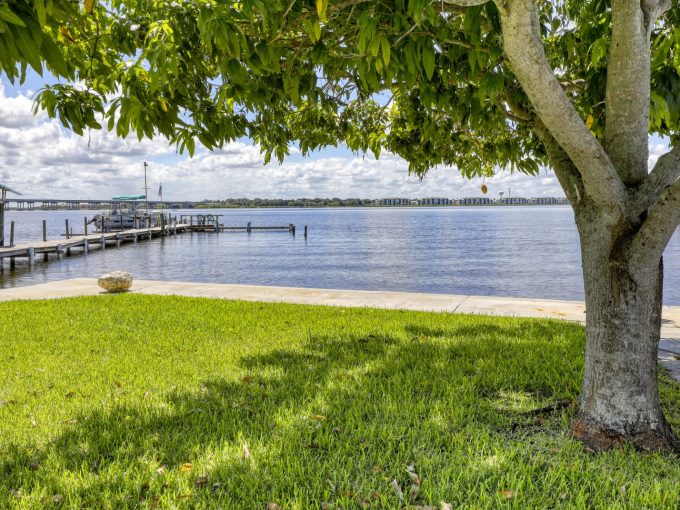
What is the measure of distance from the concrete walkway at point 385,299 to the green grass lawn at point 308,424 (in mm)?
1900

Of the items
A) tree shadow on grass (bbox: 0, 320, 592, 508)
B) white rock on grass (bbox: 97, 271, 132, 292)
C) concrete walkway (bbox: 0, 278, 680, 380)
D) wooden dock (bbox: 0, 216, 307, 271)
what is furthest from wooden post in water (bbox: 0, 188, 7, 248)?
tree shadow on grass (bbox: 0, 320, 592, 508)

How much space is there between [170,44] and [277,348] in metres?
3.98

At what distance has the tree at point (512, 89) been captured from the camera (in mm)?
2754

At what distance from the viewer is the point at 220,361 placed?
5438 millimetres

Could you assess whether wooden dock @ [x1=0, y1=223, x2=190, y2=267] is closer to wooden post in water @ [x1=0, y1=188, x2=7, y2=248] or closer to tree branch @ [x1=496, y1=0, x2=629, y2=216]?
wooden post in water @ [x1=0, y1=188, x2=7, y2=248]

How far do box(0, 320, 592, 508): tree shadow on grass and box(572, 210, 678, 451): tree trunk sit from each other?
73 centimetres

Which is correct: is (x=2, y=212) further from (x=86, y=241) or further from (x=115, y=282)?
(x=115, y=282)

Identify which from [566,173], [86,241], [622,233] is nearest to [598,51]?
[566,173]

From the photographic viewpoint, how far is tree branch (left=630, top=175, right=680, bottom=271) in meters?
2.86

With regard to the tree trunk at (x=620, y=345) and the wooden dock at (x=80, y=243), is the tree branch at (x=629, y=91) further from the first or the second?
the wooden dock at (x=80, y=243)

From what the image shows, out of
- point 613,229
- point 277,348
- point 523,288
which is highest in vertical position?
point 613,229

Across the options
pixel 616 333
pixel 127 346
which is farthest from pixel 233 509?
pixel 127 346

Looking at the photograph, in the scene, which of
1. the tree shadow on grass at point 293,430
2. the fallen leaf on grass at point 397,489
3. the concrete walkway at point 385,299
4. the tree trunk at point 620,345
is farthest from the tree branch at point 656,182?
the concrete walkway at point 385,299

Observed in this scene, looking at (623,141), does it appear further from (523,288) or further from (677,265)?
(677,265)
